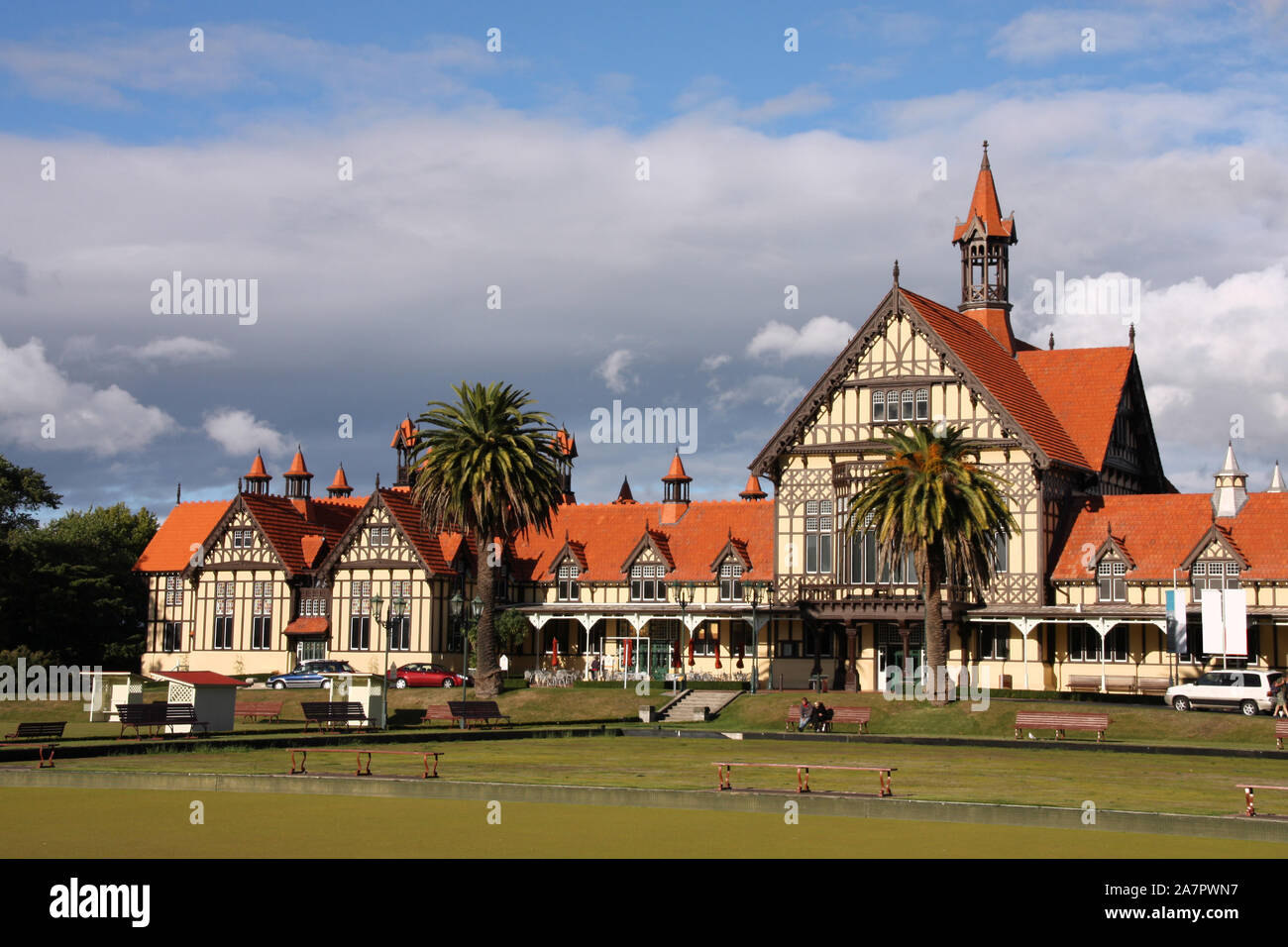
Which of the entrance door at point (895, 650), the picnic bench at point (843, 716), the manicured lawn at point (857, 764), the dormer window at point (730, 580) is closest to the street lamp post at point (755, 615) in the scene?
the dormer window at point (730, 580)

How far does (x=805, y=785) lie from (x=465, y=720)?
24624 mm

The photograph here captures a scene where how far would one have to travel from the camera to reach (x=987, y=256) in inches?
2844

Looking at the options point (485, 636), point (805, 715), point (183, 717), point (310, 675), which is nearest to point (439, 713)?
point (485, 636)

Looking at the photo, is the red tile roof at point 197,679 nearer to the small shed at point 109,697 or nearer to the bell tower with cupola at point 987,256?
the small shed at point 109,697

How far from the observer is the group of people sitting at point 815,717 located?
1960 inches

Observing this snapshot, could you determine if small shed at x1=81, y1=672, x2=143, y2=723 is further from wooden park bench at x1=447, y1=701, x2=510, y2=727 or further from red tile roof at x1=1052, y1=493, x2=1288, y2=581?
red tile roof at x1=1052, y1=493, x2=1288, y2=581

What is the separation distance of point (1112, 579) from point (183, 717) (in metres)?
35.4

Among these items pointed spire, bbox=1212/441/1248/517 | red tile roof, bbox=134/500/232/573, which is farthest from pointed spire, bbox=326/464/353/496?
pointed spire, bbox=1212/441/1248/517

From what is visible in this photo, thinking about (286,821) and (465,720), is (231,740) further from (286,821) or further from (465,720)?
(286,821)

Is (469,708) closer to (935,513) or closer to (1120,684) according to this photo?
(935,513)

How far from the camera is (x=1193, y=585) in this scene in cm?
5788

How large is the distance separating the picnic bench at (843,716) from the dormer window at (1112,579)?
12.7m

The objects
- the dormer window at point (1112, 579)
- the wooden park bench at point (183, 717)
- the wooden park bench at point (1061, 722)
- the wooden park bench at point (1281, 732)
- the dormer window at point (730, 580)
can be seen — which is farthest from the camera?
the dormer window at point (730, 580)
